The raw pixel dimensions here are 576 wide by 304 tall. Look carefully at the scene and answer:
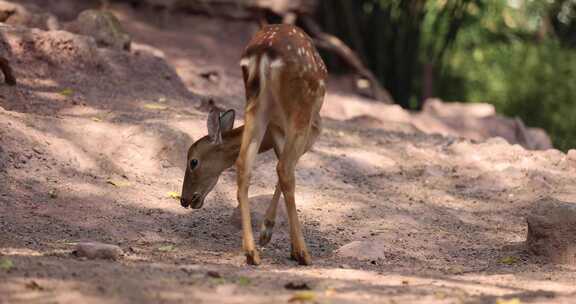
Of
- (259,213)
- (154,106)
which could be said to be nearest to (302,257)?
(259,213)

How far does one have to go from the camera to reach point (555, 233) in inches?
281

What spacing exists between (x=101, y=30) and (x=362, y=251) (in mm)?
6179


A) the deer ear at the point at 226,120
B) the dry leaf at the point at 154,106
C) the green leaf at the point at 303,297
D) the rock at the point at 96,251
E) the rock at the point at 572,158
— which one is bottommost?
the dry leaf at the point at 154,106

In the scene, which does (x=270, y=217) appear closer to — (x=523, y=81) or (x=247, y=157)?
(x=247, y=157)

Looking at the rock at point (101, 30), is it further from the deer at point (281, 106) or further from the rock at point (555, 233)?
the rock at point (555, 233)

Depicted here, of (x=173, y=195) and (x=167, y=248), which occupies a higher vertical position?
(x=167, y=248)

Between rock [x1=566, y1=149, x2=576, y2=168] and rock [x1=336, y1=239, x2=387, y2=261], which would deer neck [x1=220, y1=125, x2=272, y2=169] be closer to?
rock [x1=336, y1=239, x2=387, y2=261]


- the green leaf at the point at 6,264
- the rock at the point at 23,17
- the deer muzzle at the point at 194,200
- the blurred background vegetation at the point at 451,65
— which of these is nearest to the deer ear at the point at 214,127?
the deer muzzle at the point at 194,200

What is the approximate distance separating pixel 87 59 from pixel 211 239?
4.40 meters

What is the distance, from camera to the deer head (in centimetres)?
729

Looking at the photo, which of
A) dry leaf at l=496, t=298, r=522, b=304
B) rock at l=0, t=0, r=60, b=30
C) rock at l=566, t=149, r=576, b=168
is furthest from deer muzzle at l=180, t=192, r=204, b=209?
rock at l=0, t=0, r=60, b=30

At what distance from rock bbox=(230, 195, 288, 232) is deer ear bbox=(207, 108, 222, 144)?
593 mm

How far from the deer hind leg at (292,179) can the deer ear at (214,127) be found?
29.7 inches

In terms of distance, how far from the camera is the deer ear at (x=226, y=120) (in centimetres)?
734
